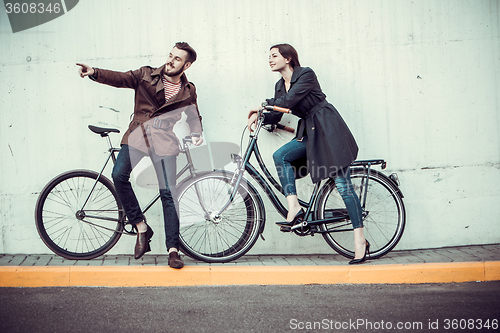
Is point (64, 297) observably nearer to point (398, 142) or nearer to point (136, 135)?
point (136, 135)

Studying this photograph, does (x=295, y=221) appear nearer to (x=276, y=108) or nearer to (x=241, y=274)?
(x=241, y=274)

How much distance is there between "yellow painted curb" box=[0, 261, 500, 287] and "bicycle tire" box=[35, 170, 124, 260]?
16.6 inches

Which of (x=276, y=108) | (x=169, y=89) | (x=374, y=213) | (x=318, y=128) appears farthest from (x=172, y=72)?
(x=374, y=213)

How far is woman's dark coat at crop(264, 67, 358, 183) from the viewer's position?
3.59 m

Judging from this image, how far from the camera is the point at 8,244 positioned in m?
4.43

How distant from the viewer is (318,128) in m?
3.66

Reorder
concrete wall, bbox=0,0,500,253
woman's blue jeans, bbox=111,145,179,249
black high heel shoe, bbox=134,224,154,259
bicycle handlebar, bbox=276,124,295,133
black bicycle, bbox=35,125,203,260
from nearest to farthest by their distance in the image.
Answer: woman's blue jeans, bbox=111,145,179,249, black high heel shoe, bbox=134,224,154,259, black bicycle, bbox=35,125,203,260, bicycle handlebar, bbox=276,124,295,133, concrete wall, bbox=0,0,500,253

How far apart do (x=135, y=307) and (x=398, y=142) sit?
3280mm

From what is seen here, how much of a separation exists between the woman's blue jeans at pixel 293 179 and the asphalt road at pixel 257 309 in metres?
0.68

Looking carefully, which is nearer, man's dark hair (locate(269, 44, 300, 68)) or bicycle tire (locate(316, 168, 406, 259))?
man's dark hair (locate(269, 44, 300, 68))

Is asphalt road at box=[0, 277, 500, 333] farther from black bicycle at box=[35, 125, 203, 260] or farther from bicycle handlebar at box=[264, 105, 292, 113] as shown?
bicycle handlebar at box=[264, 105, 292, 113]

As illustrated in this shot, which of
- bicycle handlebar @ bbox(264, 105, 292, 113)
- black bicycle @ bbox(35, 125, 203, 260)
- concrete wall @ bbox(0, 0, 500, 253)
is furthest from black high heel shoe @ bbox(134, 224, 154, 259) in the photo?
bicycle handlebar @ bbox(264, 105, 292, 113)

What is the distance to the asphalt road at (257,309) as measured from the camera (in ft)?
8.27

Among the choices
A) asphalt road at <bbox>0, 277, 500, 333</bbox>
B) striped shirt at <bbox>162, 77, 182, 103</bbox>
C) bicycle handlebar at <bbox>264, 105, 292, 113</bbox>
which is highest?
striped shirt at <bbox>162, 77, 182, 103</bbox>
